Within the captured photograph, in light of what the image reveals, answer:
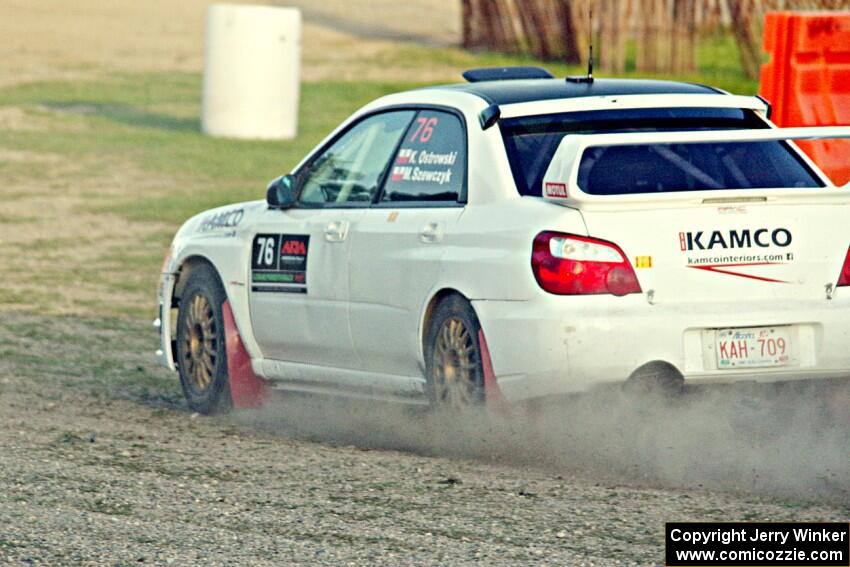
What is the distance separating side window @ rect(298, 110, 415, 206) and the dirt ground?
107 centimetres

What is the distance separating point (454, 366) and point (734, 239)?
4.17 feet

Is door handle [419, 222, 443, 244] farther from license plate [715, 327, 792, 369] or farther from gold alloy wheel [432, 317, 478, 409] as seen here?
license plate [715, 327, 792, 369]

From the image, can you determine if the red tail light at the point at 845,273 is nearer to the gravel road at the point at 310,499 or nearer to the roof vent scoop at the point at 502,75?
the gravel road at the point at 310,499

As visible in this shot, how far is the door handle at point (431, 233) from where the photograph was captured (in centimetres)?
807

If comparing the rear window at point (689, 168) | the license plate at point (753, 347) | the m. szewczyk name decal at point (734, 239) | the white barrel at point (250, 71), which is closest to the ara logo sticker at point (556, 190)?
the rear window at point (689, 168)

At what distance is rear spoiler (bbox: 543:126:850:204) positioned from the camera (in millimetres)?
7406

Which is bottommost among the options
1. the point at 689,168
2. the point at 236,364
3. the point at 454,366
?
the point at 236,364

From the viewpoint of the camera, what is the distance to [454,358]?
7.94 meters

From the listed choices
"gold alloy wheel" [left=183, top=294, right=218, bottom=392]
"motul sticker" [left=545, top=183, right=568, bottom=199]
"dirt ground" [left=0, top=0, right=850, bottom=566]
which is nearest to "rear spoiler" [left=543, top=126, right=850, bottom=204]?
"motul sticker" [left=545, top=183, right=568, bottom=199]

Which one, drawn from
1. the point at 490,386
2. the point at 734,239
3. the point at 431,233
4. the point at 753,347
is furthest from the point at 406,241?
the point at 753,347

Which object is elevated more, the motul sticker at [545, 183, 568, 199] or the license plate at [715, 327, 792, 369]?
the motul sticker at [545, 183, 568, 199]

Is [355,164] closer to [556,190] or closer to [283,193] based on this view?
[283,193]

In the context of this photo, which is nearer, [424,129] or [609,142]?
[609,142]

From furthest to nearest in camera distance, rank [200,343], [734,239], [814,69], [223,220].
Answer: [814,69]
[200,343]
[223,220]
[734,239]
